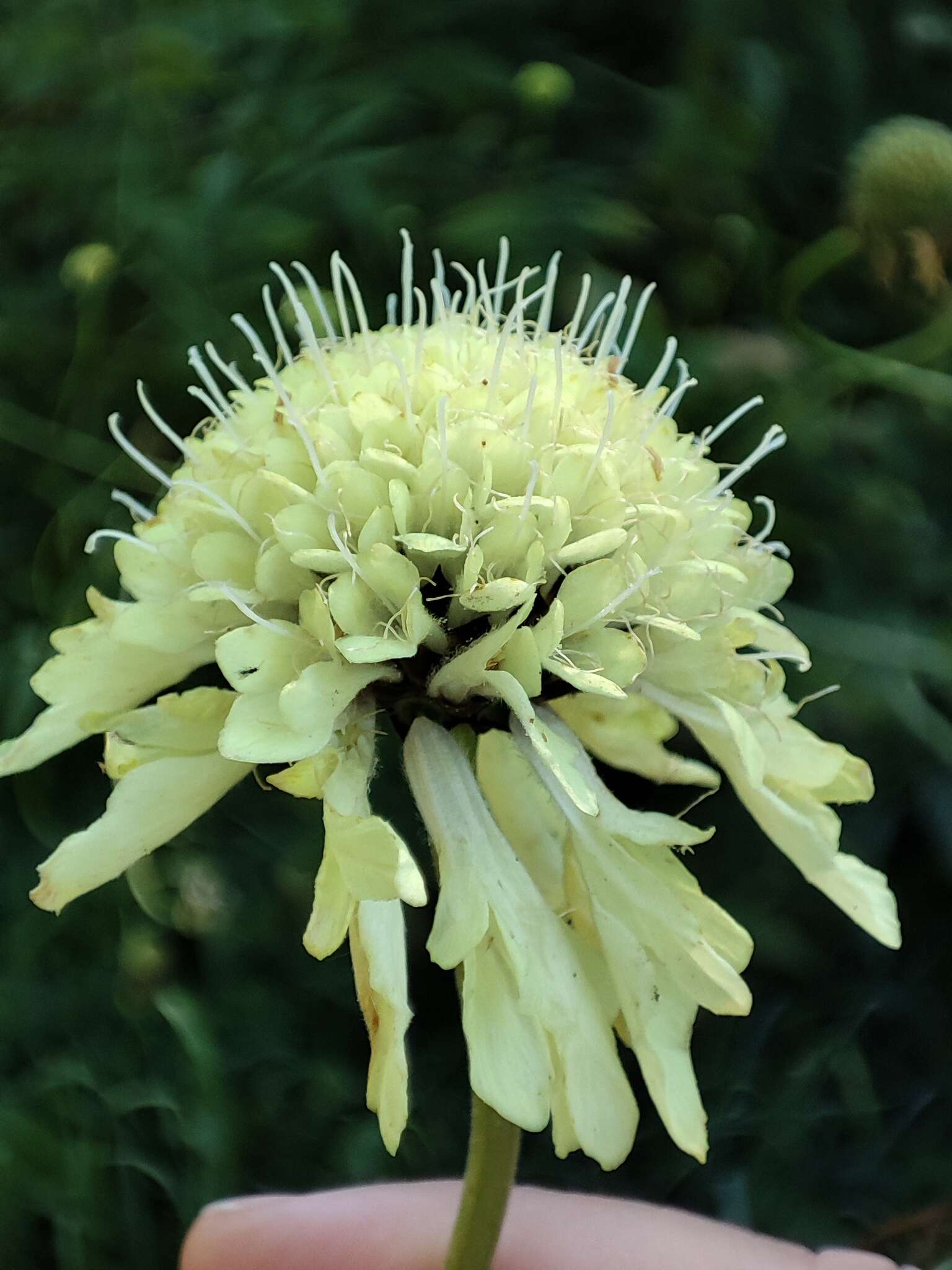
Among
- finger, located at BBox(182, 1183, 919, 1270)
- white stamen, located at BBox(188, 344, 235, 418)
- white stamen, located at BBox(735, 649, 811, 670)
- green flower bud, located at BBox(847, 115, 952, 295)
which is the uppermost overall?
green flower bud, located at BBox(847, 115, 952, 295)

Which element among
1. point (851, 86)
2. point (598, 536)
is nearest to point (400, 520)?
point (598, 536)

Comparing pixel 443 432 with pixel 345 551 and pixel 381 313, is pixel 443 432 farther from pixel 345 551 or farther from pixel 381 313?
pixel 381 313

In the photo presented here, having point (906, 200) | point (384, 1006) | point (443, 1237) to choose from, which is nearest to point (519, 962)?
point (384, 1006)

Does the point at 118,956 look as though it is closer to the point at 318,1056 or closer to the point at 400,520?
the point at 318,1056

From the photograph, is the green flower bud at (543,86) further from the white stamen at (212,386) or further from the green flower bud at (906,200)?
the white stamen at (212,386)

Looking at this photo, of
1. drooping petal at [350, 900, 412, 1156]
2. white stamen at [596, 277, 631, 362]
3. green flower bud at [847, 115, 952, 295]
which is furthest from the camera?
green flower bud at [847, 115, 952, 295]

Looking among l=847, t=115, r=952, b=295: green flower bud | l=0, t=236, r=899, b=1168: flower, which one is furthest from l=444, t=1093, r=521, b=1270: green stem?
l=847, t=115, r=952, b=295: green flower bud

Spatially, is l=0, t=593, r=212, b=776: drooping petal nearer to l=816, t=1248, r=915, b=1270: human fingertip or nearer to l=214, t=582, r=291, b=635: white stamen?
l=214, t=582, r=291, b=635: white stamen

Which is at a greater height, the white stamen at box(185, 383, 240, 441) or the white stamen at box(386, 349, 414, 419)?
the white stamen at box(185, 383, 240, 441)
